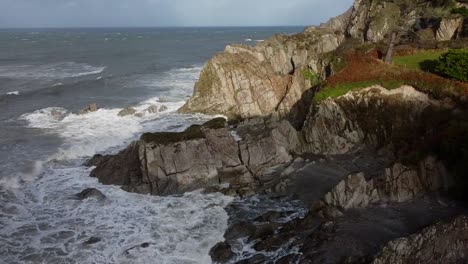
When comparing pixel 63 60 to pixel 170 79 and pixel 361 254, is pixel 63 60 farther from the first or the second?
pixel 361 254

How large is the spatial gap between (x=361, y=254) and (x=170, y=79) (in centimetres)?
5930

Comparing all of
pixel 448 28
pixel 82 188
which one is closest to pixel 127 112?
pixel 82 188

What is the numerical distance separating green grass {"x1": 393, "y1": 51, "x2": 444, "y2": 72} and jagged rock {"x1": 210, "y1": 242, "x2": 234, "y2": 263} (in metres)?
25.6

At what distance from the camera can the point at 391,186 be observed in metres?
25.8

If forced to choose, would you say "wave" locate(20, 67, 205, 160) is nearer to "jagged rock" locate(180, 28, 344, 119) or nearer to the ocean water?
the ocean water

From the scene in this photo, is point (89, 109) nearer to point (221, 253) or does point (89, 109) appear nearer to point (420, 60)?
point (221, 253)

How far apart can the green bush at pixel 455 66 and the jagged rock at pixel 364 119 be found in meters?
3.31

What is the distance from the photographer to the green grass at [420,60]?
3919cm

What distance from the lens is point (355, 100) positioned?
36156 mm

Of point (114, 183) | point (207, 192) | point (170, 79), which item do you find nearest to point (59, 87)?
point (170, 79)

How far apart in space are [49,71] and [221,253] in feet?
253

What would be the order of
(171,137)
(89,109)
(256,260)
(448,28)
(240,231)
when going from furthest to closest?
(89,109) → (448,28) → (171,137) → (240,231) → (256,260)

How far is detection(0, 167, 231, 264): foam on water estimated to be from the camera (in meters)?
23.2

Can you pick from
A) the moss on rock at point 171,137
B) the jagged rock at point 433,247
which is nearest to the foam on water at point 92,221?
the moss on rock at point 171,137
